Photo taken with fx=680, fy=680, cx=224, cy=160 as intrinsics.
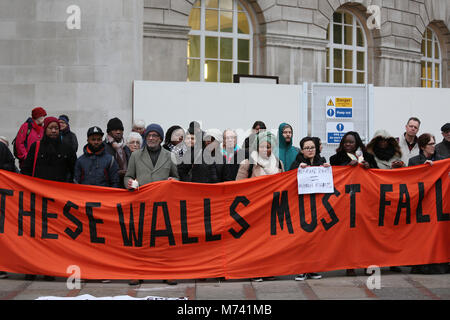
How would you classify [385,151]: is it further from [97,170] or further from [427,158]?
[97,170]

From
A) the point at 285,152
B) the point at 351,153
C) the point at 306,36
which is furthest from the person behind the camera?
the point at 306,36

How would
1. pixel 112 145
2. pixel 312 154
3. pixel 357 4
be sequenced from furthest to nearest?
1. pixel 357 4
2. pixel 112 145
3. pixel 312 154

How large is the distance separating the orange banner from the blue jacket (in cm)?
29

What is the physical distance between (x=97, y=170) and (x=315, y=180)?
9.21 ft

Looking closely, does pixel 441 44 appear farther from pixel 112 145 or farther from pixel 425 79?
pixel 112 145

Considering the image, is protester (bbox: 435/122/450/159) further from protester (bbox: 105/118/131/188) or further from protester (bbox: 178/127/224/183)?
protester (bbox: 105/118/131/188)

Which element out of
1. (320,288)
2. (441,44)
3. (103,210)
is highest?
(441,44)

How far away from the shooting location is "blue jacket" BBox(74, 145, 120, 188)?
8.75 m

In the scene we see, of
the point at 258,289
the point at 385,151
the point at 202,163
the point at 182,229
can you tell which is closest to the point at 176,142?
the point at 202,163

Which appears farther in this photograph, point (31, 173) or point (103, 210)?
point (31, 173)

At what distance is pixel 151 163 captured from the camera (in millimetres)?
8672

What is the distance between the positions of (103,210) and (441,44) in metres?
19.9

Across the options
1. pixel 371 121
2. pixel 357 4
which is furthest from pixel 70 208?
pixel 357 4

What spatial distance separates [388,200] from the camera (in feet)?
29.4
